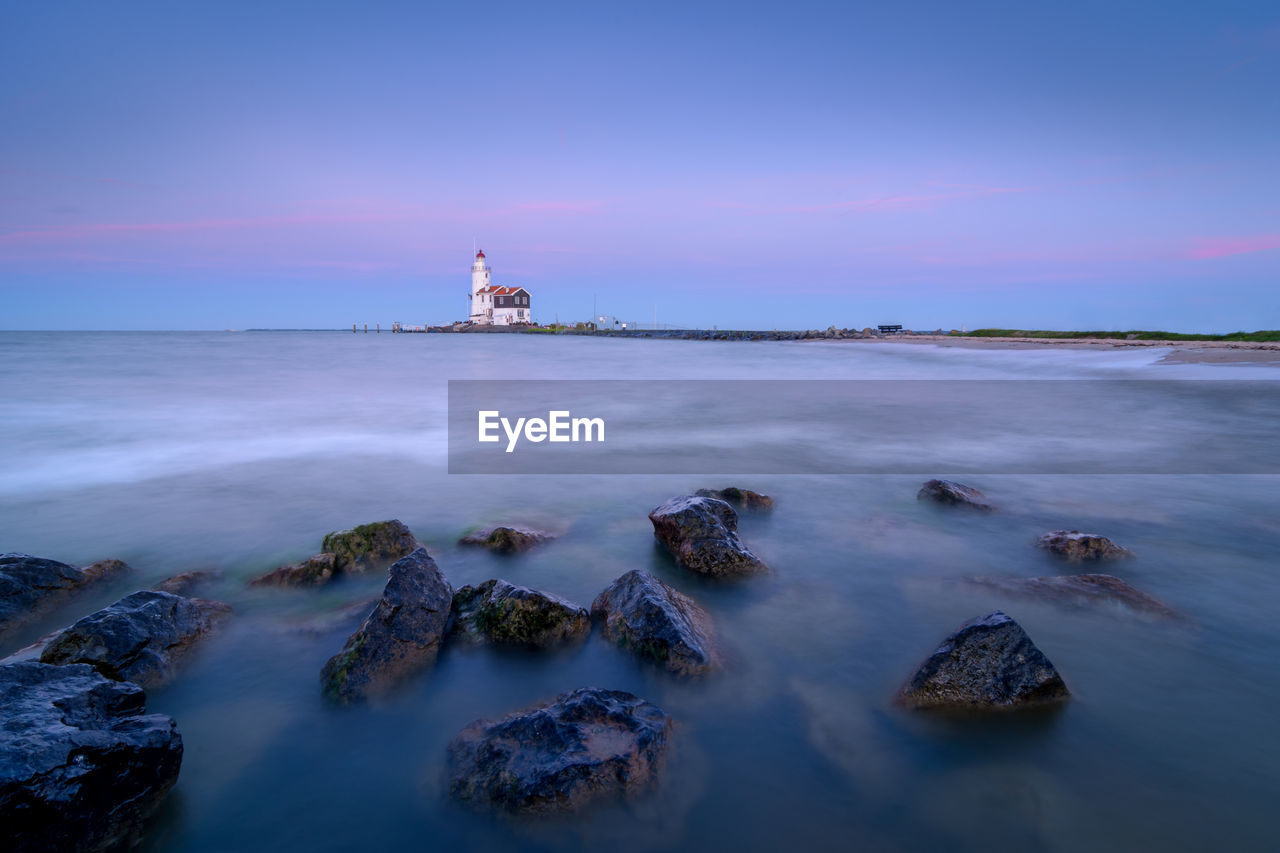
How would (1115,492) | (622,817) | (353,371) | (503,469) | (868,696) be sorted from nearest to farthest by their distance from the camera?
(622,817), (868,696), (1115,492), (503,469), (353,371)

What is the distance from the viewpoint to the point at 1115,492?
8.40m

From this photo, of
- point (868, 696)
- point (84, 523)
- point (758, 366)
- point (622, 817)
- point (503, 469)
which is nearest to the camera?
point (622, 817)

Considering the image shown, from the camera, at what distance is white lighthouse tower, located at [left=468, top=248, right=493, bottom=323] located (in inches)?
3989

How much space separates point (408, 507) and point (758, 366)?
3053 cm

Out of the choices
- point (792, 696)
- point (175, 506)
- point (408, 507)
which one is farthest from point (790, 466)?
point (175, 506)

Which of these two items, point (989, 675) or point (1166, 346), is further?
point (1166, 346)

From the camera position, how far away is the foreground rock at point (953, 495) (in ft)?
24.5

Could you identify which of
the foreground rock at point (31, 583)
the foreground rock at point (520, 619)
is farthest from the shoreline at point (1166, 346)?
the foreground rock at point (31, 583)

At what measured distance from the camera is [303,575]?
5.35m

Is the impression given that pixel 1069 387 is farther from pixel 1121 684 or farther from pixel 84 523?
pixel 84 523

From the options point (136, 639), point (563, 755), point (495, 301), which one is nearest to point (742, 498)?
point (563, 755)

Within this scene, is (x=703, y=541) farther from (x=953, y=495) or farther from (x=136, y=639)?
(x=136, y=639)

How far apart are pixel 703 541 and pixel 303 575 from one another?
350cm

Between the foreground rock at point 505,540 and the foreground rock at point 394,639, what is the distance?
5.72 ft
